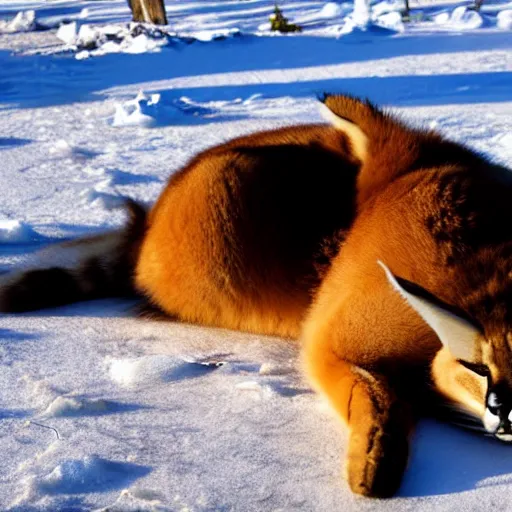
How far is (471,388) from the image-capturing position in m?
1.76

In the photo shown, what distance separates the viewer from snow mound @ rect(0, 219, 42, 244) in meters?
3.32

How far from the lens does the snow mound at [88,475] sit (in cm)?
167

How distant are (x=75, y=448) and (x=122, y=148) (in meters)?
3.21

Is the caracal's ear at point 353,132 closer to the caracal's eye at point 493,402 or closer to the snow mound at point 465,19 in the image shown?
the caracal's eye at point 493,402

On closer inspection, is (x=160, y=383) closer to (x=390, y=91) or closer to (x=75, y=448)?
(x=75, y=448)

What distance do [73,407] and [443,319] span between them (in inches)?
35.5

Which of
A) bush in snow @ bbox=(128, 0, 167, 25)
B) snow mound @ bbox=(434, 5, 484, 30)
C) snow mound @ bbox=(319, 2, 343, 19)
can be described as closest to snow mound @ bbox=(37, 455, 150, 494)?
snow mound @ bbox=(434, 5, 484, 30)

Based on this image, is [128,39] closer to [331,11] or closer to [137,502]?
[331,11]

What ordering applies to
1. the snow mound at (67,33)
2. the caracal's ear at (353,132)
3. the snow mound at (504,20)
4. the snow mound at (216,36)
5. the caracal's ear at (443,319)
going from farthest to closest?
the snow mound at (67,33), the snow mound at (504,20), the snow mound at (216,36), the caracal's ear at (353,132), the caracal's ear at (443,319)

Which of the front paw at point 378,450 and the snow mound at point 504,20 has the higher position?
the front paw at point 378,450

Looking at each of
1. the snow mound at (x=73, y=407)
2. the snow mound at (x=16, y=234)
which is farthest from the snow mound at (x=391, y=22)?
the snow mound at (x=73, y=407)

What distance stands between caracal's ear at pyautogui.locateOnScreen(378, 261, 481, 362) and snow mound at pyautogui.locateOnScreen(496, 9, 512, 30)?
8.24 m

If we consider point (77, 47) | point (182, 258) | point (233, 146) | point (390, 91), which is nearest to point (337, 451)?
point (182, 258)

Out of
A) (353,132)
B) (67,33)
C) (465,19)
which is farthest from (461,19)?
(353,132)
